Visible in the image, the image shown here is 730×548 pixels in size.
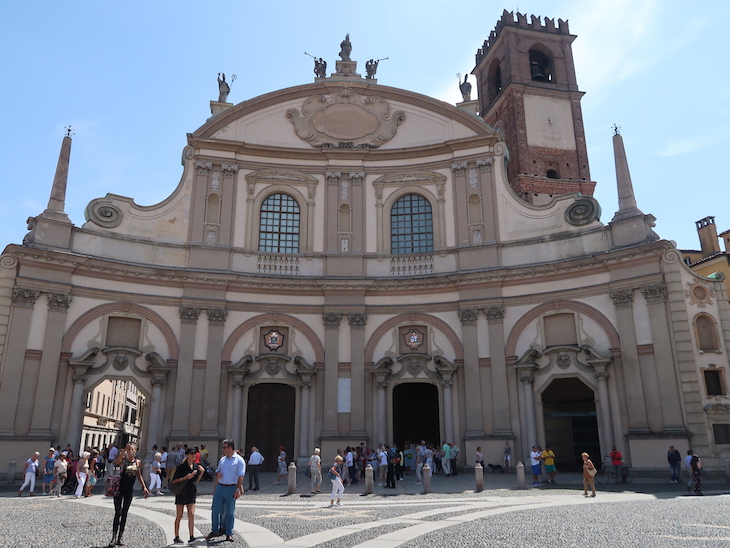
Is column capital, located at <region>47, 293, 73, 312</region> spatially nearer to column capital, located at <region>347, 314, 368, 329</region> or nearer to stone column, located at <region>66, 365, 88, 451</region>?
stone column, located at <region>66, 365, 88, 451</region>

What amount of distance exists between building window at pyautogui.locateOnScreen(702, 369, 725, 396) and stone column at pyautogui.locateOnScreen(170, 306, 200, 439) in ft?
56.7

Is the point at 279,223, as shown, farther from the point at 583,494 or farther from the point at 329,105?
the point at 583,494

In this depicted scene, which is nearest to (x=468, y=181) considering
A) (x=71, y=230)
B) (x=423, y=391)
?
(x=423, y=391)

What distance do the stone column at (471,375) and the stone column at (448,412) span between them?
1.94 feet

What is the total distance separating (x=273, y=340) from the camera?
2362 centimetres

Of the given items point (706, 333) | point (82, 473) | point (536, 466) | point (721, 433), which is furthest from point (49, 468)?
point (706, 333)

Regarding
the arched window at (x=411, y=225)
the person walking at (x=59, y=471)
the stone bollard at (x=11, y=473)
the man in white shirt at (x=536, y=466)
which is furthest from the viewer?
the arched window at (x=411, y=225)

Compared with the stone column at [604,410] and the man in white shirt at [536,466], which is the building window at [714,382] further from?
the man in white shirt at [536,466]

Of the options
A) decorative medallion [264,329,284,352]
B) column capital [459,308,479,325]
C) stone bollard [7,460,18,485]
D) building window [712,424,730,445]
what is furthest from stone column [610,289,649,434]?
stone bollard [7,460,18,485]

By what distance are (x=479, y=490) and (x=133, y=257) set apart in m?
15.0

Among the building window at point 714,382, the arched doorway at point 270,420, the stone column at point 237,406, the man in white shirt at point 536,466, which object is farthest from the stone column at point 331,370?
the building window at point 714,382

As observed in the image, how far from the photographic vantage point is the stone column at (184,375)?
21.5 meters

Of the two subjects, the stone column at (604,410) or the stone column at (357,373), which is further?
the stone column at (357,373)

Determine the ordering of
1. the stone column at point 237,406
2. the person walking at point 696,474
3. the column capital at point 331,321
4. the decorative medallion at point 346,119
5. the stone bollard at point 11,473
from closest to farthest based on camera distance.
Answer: the person walking at point 696,474 → the stone bollard at point 11,473 → the stone column at point 237,406 → the column capital at point 331,321 → the decorative medallion at point 346,119
